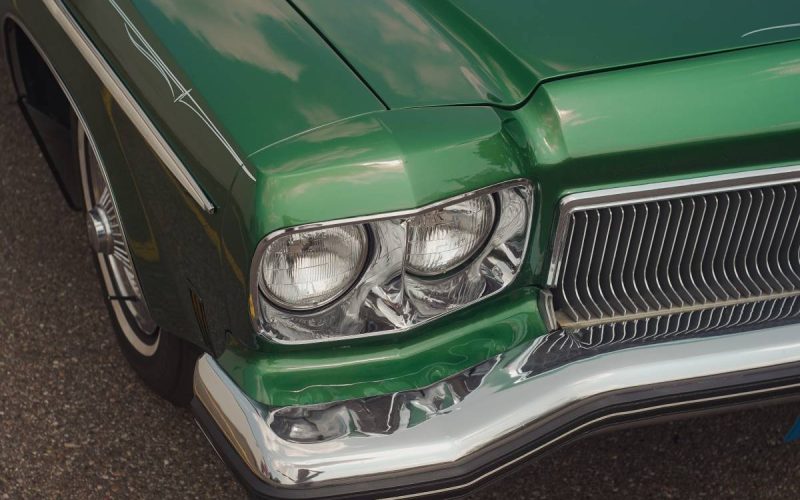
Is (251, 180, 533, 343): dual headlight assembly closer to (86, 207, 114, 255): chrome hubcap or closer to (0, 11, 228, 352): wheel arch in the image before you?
(0, 11, 228, 352): wheel arch

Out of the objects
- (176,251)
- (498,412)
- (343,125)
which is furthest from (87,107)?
(498,412)

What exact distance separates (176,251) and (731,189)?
1066 mm

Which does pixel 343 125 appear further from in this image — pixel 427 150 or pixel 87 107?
pixel 87 107

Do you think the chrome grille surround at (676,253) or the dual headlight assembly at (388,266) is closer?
the dual headlight assembly at (388,266)

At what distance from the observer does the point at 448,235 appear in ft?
6.25

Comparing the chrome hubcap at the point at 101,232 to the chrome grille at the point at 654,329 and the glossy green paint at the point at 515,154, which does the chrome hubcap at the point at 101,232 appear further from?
the chrome grille at the point at 654,329

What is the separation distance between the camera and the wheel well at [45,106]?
2969 millimetres

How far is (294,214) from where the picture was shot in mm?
1735

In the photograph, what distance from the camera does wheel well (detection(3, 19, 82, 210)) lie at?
9.74ft

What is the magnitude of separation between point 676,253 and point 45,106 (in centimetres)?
187

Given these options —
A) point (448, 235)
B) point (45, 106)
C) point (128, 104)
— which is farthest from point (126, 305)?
point (448, 235)

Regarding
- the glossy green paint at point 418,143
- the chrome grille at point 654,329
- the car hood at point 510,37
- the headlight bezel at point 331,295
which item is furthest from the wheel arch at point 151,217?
the chrome grille at point 654,329

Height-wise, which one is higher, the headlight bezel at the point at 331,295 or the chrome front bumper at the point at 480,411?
the headlight bezel at the point at 331,295

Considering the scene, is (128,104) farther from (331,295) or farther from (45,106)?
(45,106)
